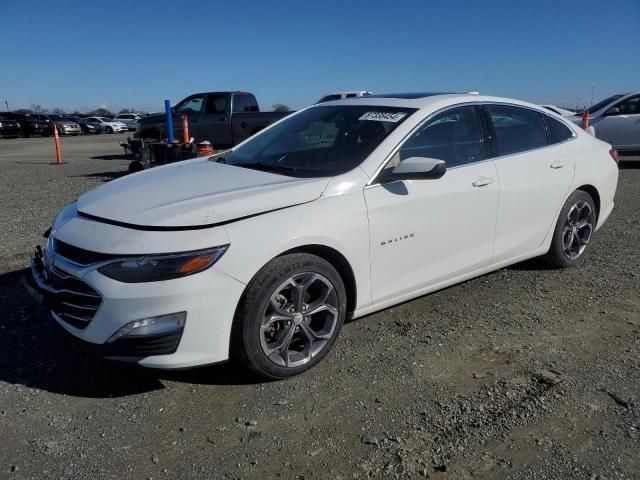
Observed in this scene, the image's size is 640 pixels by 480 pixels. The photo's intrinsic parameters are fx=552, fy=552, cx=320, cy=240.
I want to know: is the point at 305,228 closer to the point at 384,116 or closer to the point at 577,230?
the point at 384,116

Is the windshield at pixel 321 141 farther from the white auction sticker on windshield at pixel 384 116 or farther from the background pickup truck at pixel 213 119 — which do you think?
the background pickup truck at pixel 213 119

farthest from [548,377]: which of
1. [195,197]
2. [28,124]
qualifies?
[28,124]

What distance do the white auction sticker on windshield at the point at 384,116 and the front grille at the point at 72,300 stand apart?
2.17m

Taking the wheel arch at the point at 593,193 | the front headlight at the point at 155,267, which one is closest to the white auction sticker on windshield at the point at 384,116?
the front headlight at the point at 155,267

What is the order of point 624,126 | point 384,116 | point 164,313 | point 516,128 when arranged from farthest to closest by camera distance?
point 624,126 → point 516,128 → point 384,116 → point 164,313

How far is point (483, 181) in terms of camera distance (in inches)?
154

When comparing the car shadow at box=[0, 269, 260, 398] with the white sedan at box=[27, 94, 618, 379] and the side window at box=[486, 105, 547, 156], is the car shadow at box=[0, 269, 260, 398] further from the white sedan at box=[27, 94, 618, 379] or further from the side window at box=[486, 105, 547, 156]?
the side window at box=[486, 105, 547, 156]

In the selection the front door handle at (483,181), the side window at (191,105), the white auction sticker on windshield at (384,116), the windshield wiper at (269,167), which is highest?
the side window at (191,105)

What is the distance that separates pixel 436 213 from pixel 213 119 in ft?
42.6

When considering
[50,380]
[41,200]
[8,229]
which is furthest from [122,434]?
[41,200]

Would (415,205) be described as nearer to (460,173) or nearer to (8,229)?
(460,173)

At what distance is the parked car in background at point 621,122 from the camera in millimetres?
11844

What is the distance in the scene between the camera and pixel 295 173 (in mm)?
3479

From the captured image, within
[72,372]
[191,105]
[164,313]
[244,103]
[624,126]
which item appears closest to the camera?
[164,313]
